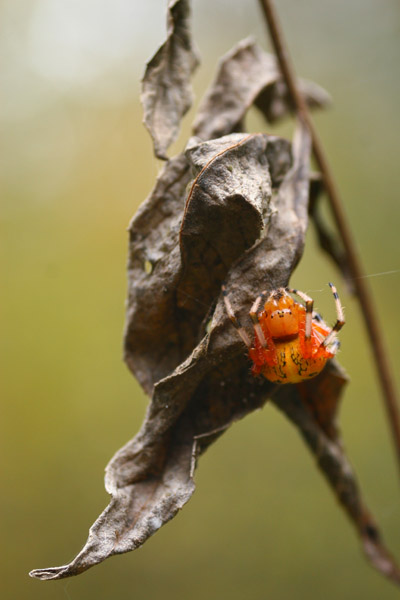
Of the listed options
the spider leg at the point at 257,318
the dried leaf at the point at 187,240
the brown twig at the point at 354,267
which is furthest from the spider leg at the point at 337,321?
the brown twig at the point at 354,267

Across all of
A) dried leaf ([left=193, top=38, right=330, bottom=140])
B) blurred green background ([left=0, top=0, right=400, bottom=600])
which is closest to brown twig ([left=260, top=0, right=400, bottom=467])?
dried leaf ([left=193, top=38, right=330, bottom=140])

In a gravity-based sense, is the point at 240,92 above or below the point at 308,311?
above

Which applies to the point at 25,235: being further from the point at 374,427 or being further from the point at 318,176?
the point at 374,427

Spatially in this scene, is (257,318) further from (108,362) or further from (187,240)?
(108,362)

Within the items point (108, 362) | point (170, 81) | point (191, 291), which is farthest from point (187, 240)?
point (108, 362)

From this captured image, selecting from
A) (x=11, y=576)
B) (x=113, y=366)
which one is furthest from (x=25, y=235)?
(x=11, y=576)

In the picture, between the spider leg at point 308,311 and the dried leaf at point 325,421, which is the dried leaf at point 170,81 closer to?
the spider leg at point 308,311
